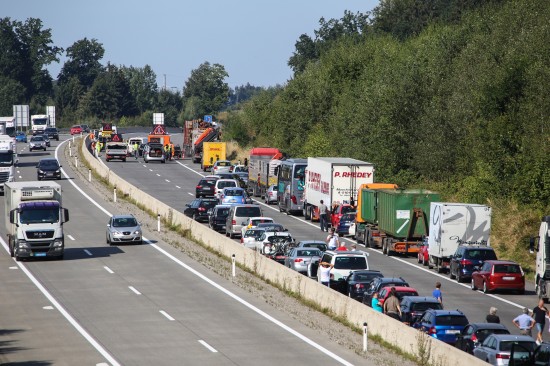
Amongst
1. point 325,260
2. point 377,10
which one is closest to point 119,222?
point 325,260

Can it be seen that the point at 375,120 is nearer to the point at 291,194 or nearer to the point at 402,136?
the point at 402,136

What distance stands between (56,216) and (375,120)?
126 feet

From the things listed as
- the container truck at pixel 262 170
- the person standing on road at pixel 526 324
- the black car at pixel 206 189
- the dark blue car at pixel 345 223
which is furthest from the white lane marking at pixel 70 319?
the container truck at pixel 262 170

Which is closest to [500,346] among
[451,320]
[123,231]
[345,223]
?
[451,320]

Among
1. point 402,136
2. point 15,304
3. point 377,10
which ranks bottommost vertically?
point 15,304

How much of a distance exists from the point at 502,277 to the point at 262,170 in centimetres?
3811

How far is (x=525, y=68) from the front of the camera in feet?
213

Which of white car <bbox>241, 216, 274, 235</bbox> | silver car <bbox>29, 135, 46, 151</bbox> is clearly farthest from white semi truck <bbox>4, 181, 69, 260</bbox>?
silver car <bbox>29, 135, 46, 151</bbox>

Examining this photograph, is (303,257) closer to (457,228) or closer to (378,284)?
(457,228)

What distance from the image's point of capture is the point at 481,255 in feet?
150

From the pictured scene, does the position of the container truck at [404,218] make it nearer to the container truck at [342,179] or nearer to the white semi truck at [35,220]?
the container truck at [342,179]

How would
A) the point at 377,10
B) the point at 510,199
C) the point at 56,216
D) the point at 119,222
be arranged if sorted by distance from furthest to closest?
the point at 377,10 < the point at 510,199 < the point at 119,222 < the point at 56,216

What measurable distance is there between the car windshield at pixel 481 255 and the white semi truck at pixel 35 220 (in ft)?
56.1

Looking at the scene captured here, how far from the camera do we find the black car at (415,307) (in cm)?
3341
